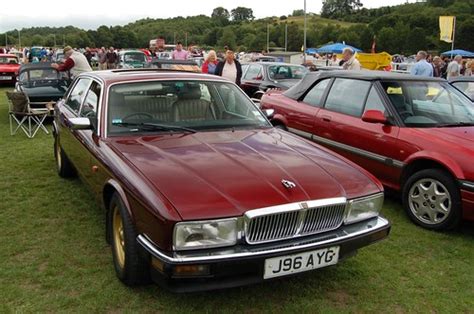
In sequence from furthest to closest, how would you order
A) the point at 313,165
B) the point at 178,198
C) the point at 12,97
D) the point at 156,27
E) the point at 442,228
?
the point at 156,27 < the point at 12,97 < the point at 442,228 < the point at 313,165 < the point at 178,198

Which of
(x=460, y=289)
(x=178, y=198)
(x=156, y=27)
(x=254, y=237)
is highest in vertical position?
(x=156, y=27)

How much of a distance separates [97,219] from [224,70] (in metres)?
5.81

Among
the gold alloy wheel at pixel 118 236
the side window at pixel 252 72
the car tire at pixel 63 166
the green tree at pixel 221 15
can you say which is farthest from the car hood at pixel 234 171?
the green tree at pixel 221 15

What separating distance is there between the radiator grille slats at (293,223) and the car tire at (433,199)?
6.15ft

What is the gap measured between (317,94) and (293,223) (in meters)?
3.82

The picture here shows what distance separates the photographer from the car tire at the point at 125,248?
10.2 feet

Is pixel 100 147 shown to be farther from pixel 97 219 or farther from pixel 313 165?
pixel 313 165

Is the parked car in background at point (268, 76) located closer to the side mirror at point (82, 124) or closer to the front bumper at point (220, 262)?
the side mirror at point (82, 124)

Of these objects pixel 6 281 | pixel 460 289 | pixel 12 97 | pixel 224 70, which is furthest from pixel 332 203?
pixel 12 97

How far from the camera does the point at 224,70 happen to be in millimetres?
9859

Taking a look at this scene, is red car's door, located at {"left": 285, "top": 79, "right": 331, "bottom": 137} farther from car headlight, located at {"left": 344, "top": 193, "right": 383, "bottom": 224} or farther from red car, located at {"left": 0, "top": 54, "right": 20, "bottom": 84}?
red car, located at {"left": 0, "top": 54, "right": 20, "bottom": 84}

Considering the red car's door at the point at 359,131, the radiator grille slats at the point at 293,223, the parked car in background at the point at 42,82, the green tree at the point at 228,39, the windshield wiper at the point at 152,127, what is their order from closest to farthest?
1. the radiator grille slats at the point at 293,223
2. the windshield wiper at the point at 152,127
3. the red car's door at the point at 359,131
4. the parked car in background at the point at 42,82
5. the green tree at the point at 228,39

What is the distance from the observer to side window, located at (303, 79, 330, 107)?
20.9 feet

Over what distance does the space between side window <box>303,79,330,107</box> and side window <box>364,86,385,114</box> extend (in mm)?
819
